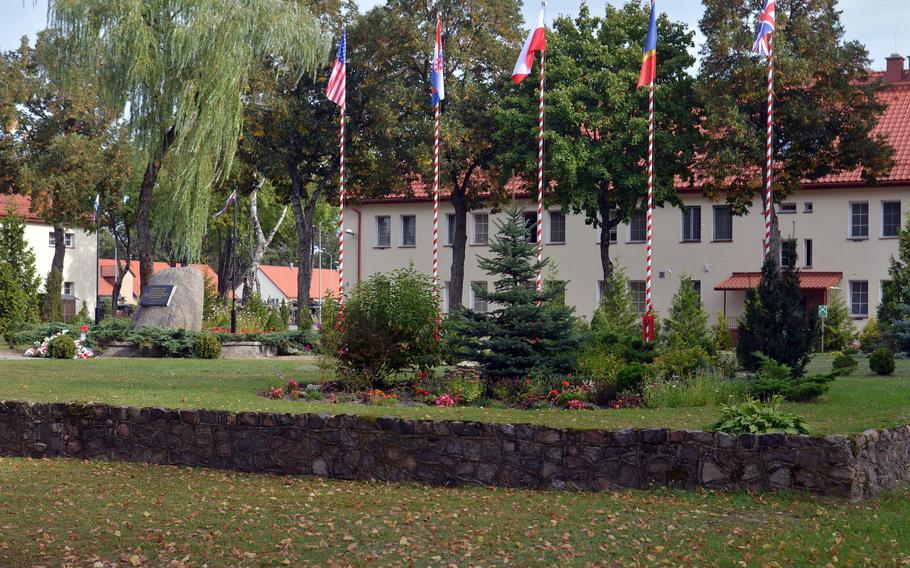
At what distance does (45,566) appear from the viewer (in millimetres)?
8453

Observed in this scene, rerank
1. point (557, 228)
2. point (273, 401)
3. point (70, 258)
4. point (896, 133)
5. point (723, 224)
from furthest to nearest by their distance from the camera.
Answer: point (70, 258) < point (557, 228) < point (723, 224) < point (896, 133) < point (273, 401)

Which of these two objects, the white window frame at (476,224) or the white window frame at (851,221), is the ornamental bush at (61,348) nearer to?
the white window frame at (476,224)

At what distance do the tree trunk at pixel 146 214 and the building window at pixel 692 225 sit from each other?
73.9ft

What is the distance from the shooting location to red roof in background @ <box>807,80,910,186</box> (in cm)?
4234

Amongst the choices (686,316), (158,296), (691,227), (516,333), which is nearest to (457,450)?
(516,333)

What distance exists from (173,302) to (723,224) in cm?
2419

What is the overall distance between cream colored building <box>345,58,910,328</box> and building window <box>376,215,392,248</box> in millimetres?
183

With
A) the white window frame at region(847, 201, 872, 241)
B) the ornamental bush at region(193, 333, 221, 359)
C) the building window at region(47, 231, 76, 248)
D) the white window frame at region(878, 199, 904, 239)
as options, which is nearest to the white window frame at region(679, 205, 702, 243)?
the white window frame at region(847, 201, 872, 241)

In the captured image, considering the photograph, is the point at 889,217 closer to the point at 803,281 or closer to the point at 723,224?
the point at 803,281

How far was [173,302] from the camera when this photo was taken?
3055 cm

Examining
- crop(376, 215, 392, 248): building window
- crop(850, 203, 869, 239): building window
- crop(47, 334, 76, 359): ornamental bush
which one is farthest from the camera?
crop(376, 215, 392, 248): building window

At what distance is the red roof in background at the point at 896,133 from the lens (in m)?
42.3

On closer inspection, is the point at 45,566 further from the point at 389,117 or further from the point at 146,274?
the point at 389,117

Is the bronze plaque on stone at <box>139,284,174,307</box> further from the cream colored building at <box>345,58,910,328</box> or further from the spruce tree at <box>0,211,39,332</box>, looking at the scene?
the cream colored building at <box>345,58,910,328</box>
